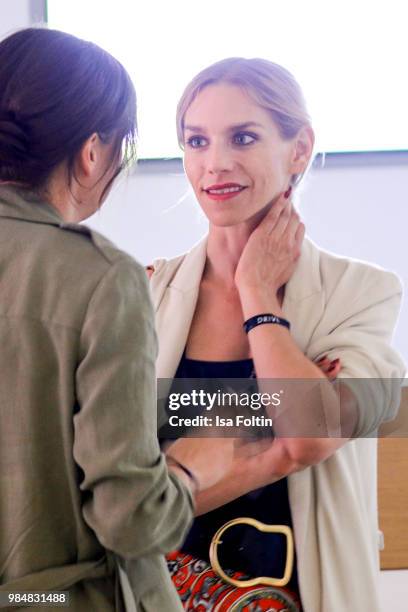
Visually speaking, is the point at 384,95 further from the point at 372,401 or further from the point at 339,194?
the point at 372,401

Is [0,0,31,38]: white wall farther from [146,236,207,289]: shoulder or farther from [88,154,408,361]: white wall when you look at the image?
[146,236,207,289]: shoulder

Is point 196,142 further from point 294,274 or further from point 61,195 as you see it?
point 61,195

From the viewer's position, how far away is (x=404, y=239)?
2531mm

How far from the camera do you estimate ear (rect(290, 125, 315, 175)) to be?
4.17 ft

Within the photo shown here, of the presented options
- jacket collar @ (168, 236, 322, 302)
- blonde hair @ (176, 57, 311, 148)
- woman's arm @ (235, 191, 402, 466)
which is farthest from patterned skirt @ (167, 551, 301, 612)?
blonde hair @ (176, 57, 311, 148)

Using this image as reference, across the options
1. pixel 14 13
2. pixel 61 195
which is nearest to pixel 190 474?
pixel 61 195

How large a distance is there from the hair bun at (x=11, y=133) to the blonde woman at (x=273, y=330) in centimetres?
47

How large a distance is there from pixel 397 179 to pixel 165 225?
2.17 feet

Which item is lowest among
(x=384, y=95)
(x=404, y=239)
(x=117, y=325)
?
(x=404, y=239)

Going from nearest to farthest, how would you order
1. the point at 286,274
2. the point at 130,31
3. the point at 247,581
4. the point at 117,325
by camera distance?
A: the point at 117,325
the point at 247,581
the point at 286,274
the point at 130,31

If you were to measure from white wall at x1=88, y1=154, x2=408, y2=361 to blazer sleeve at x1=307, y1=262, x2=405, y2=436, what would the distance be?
1.28 metres

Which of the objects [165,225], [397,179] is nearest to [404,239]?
[397,179]

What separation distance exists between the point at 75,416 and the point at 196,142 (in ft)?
2.11

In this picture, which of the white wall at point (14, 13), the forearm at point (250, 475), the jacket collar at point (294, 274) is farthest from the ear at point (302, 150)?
the white wall at point (14, 13)
